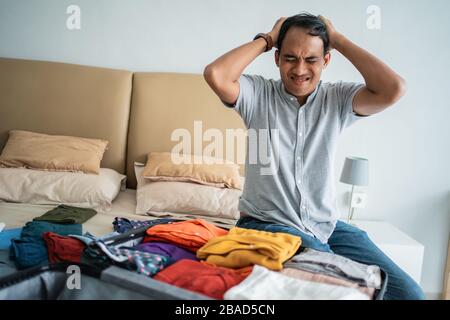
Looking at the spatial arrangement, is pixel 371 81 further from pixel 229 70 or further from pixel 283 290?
pixel 283 290

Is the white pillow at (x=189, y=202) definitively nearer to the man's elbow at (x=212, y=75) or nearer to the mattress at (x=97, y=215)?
the mattress at (x=97, y=215)

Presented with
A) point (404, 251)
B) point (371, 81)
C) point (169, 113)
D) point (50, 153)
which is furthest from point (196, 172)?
point (404, 251)

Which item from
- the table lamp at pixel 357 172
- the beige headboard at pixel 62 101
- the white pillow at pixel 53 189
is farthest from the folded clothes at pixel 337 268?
the beige headboard at pixel 62 101

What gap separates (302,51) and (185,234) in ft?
2.39

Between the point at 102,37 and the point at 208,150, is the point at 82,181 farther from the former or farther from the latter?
the point at 102,37

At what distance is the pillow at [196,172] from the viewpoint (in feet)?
7.34

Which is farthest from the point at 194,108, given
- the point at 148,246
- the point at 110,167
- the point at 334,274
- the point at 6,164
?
the point at 334,274

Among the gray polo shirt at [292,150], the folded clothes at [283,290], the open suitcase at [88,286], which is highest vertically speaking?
the gray polo shirt at [292,150]

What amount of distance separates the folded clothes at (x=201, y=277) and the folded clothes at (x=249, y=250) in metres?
0.04

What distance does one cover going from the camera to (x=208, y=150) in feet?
8.30

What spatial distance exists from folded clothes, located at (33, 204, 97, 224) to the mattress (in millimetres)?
31

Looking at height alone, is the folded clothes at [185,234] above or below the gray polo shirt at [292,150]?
below

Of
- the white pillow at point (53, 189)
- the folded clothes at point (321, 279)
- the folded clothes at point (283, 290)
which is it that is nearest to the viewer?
the folded clothes at point (283, 290)

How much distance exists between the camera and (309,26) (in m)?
1.37
